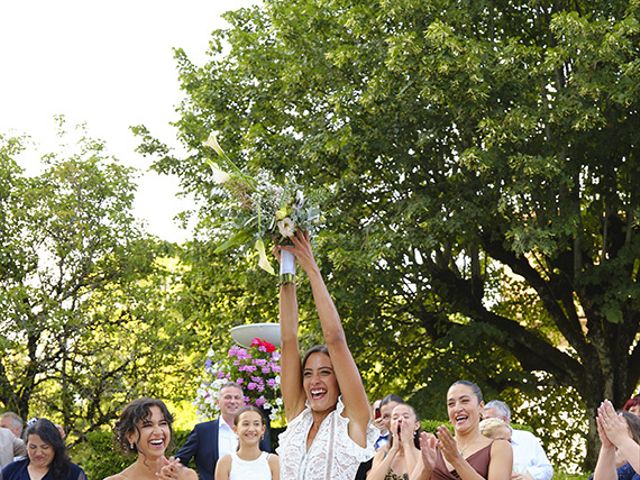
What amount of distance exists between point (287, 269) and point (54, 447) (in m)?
3.49

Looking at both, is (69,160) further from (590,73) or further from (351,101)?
(590,73)

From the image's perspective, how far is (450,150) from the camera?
18.9 metres

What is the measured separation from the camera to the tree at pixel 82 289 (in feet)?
80.2

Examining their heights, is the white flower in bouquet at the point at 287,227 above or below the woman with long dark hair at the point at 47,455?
above

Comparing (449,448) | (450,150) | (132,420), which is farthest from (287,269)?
(450,150)

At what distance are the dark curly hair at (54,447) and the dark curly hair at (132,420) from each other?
2383 millimetres

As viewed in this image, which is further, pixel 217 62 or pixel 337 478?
pixel 217 62

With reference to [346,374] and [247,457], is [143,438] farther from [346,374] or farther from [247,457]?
[247,457]

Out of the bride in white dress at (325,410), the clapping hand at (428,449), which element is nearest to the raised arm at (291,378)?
the bride in white dress at (325,410)

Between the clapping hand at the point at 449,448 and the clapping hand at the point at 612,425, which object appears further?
the clapping hand at the point at 612,425

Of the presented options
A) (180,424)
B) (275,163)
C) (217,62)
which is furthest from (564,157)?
(180,424)

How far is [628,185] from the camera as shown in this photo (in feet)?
62.4

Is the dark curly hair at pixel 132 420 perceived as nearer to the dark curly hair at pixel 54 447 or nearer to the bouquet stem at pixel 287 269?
the bouquet stem at pixel 287 269

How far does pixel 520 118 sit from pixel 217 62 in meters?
8.31
